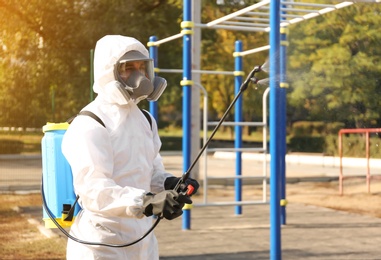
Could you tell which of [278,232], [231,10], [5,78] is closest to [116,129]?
[278,232]

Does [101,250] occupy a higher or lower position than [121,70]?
lower

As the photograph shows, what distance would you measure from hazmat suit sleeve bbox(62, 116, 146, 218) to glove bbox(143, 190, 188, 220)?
0.03m

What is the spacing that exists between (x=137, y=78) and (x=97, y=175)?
451 millimetres

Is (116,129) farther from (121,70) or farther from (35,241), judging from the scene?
(35,241)

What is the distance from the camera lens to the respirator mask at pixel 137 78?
3.17 m

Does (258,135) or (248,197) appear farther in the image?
(258,135)

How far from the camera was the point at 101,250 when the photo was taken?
3.19 metres

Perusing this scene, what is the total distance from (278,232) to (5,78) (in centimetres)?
888

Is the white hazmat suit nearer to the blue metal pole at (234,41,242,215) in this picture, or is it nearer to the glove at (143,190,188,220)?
the glove at (143,190,188,220)

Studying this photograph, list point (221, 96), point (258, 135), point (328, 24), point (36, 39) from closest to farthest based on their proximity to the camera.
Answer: point (36, 39) < point (328, 24) < point (221, 96) < point (258, 135)

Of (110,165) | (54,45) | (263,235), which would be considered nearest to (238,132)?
(263,235)

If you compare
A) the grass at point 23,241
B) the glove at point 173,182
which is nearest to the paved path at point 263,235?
the grass at point 23,241

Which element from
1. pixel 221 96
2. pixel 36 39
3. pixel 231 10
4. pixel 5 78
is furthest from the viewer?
pixel 221 96

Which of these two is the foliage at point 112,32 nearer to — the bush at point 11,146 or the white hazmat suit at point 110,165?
the bush at point 11,146
